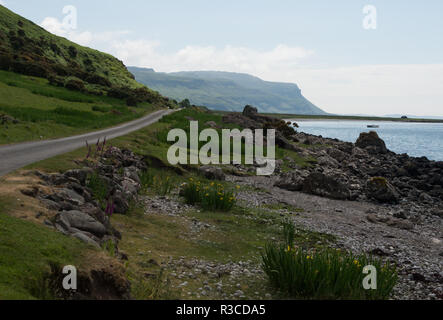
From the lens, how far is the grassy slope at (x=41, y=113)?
2458 centimetres

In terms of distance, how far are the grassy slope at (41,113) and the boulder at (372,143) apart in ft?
126

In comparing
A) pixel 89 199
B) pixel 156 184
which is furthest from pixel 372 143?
pixel 89 199

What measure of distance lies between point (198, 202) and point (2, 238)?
35.7 ft

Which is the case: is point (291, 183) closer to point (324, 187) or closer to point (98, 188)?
point (324, 187)

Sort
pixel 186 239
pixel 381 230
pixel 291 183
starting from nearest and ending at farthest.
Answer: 1. pixel 186 239
2. pixel 381 230
3. pixel 291 183

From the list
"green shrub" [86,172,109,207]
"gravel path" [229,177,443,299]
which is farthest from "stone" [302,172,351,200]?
"green shrub" [86,172,109,207]

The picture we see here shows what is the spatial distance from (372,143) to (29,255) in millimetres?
62717

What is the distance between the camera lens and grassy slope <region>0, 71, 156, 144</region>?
24583 mm

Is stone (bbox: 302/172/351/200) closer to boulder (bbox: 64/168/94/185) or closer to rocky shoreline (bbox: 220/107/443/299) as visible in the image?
rocky shoreline (bbox: 220/107/443/299)

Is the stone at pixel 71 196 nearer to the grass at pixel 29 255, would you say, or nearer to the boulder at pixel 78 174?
the boulder at pixel 78 174

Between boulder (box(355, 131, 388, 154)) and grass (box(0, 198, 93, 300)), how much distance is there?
58349mm

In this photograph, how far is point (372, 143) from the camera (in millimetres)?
61750
